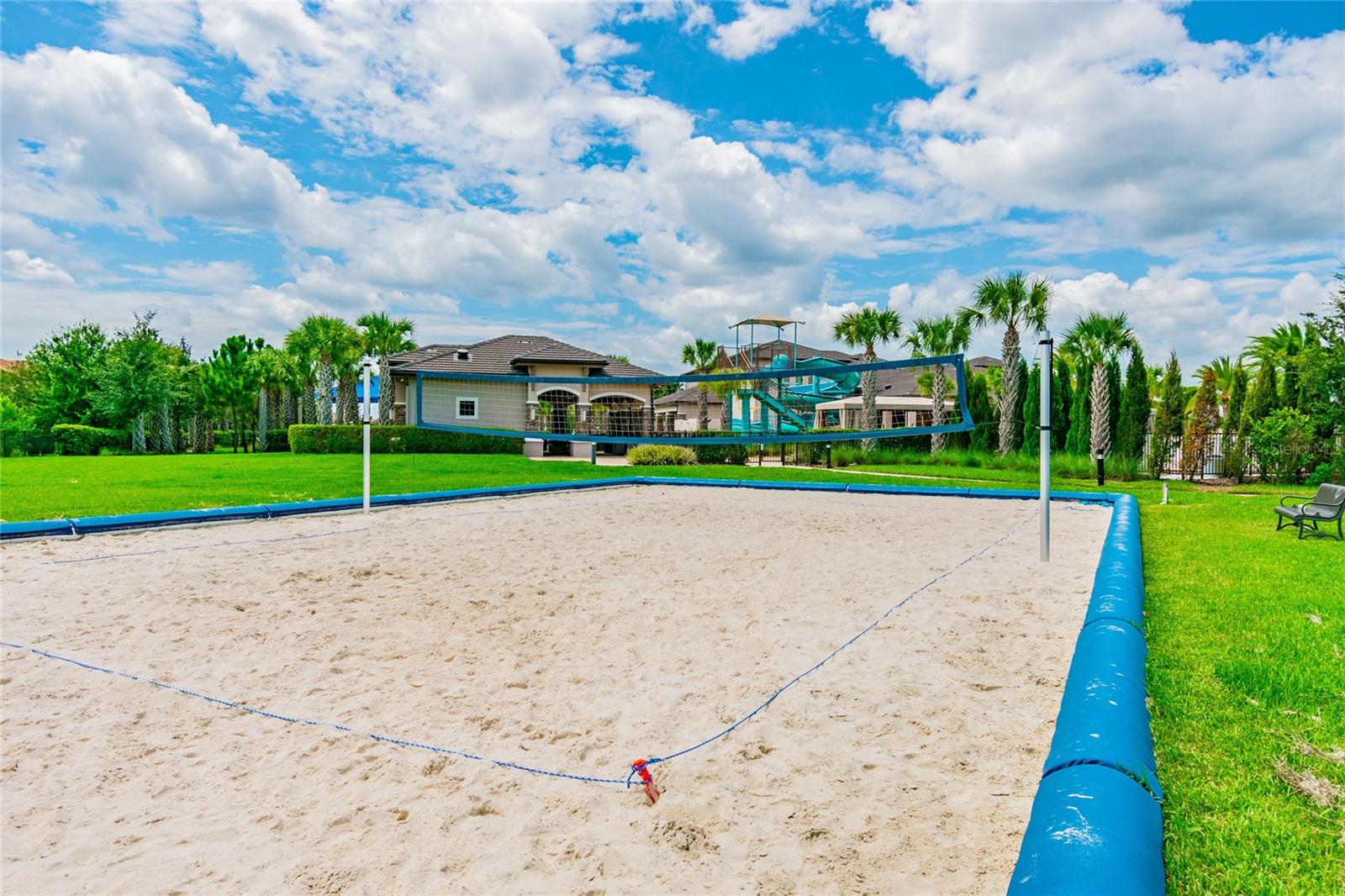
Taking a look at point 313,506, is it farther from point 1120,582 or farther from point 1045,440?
point 1120,582

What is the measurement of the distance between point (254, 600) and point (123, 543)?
10.9 ft

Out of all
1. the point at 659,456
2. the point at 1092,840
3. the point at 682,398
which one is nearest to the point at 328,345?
the point at 659,456

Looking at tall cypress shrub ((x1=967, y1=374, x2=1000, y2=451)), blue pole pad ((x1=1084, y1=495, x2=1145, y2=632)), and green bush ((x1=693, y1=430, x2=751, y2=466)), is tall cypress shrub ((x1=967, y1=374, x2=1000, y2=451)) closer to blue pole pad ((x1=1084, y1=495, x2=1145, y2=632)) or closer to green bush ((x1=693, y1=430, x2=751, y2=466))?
green bush ((x1=693, y1=430, x2=751, y2=466))

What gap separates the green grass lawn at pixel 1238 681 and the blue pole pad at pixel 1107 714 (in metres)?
0.18

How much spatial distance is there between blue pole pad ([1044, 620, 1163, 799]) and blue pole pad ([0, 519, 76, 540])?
9091 millimetres

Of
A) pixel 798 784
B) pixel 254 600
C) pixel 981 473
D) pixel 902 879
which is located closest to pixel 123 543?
pixel 254 600

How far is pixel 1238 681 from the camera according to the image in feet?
10.6

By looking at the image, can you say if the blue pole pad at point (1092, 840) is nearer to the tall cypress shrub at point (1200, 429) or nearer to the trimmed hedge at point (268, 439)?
the tall cypress shrub at point (1200, 429)

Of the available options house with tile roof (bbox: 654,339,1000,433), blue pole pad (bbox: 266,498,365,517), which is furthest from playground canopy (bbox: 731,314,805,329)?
blue pole pad (bbox: 266,498,365,517)

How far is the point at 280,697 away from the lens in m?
3.26

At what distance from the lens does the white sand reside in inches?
82.3

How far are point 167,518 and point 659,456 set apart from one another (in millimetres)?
14182

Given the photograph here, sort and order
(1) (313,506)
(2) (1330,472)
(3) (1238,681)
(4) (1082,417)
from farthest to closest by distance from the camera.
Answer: (4) (1082,417), (2) (1330,472), (1) (313,506), (3) (1238,681)

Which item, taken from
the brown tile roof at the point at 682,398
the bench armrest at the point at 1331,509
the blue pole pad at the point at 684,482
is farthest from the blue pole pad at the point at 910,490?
the brown tile roof at the point at 682,398
